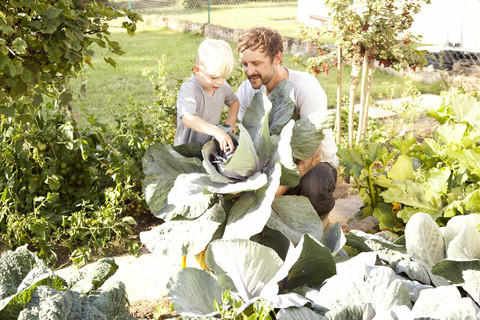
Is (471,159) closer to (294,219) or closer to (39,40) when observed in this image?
(294,219)

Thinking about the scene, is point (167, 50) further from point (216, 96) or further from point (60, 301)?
point (60, 301)

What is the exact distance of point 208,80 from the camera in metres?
2.46

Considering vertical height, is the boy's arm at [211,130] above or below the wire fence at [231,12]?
below

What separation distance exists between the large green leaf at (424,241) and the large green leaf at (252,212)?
53 centimetres

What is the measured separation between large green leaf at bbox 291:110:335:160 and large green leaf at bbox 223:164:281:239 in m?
0.30

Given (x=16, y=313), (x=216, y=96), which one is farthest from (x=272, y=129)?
(x=16, y=313)

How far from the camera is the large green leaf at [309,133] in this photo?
7.08ft

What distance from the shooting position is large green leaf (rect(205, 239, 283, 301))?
1.70 metres

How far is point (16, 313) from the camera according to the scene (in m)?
1.56

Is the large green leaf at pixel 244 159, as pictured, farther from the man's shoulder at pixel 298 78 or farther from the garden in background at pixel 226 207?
the man's shoulder at pixel 298 78

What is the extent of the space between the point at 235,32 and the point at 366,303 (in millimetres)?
9783

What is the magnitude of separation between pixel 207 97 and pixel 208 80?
0.15m

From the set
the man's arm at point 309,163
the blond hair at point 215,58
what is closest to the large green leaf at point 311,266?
the man's arm at point 309,163

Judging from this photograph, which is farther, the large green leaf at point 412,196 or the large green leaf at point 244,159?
the large green leaf at point 412,196
